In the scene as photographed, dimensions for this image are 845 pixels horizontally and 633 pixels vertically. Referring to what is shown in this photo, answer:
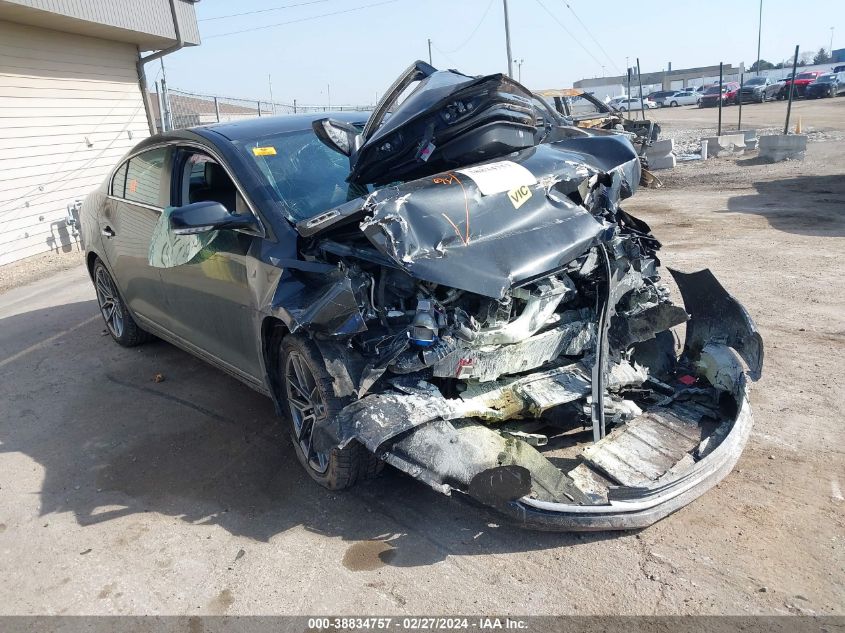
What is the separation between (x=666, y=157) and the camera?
16.5 metres

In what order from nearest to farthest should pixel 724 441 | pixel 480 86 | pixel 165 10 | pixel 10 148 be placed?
pixel 724 441
pixel 480 86
pixel 10 148
pixel 165 10

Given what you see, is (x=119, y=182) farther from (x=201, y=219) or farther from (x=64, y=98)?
(x=64, y=98)

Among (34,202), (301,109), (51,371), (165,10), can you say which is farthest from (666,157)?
(51,371)

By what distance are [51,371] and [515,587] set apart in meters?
4.77

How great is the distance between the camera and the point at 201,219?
11.9 feet

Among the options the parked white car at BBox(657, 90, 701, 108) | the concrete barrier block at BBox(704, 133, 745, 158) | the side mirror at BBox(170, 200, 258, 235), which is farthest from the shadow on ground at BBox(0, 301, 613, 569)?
the parked white car at BBox(657, 90, 701, 108)

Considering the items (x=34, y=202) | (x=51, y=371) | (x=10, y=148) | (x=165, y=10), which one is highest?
(x=165, y=10)

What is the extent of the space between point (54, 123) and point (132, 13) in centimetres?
256

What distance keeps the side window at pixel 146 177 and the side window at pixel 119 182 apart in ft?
0.27

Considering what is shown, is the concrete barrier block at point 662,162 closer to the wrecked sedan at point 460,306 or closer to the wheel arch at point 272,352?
the wrecked sedan at point 460,306

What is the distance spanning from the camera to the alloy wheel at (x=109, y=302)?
6117 millimetres

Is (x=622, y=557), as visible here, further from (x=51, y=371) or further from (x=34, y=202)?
(x=34, y=202)

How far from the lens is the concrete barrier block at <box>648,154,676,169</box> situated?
16422mm

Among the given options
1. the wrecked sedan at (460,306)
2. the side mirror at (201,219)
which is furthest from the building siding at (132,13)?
the side mirror at (201,219)
